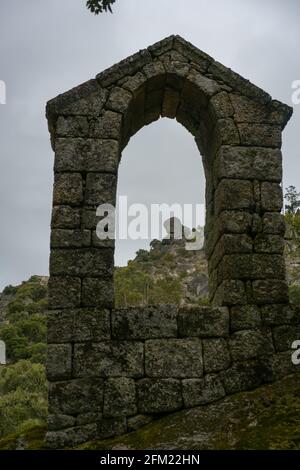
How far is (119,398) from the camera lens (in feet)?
18.5

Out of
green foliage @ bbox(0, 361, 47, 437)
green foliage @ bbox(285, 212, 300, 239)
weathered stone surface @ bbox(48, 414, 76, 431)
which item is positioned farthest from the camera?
green foliage @ bbox(0, 361, 47, 437)

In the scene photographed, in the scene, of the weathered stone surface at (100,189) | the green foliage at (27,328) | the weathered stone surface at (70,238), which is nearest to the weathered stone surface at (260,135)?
the weathered stone surface at (100,189)

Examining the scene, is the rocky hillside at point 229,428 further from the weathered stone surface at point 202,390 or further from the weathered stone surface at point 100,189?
the weathered stone surface at point 100,189

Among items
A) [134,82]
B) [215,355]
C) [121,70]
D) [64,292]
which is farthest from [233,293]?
[121,70]

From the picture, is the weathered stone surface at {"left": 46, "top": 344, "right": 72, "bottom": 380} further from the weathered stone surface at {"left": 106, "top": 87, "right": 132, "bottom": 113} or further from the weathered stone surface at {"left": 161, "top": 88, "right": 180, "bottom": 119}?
the weathered stone surface at {"left": 161, "top": 88, "right": 180, "bottom": 119}

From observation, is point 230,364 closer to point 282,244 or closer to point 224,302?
point 224,302

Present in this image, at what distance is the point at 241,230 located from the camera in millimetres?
6418

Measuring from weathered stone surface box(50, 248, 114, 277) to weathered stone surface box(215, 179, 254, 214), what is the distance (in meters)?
1.60

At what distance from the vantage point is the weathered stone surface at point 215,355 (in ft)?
19.2

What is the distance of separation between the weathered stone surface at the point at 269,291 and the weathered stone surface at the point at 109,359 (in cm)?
154

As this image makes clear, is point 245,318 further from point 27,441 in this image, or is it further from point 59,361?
point 27,441

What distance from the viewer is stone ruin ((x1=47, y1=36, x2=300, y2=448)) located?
5.70 m

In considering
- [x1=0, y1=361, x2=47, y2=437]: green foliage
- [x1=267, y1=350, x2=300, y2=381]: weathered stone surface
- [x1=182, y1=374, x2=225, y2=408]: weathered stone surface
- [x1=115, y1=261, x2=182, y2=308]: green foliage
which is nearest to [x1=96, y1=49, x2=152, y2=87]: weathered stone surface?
[x1=182, y1=374, x2=225, y2=408]: weathered stone surface
